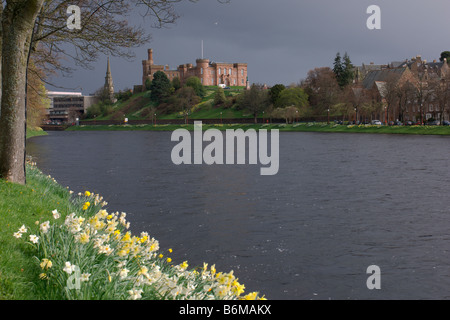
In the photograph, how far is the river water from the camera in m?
10.6

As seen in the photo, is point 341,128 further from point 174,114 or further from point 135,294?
point 135,294

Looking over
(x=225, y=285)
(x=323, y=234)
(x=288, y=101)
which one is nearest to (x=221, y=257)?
(x=323, y=234)

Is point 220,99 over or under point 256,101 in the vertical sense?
over

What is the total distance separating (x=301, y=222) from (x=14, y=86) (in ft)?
32.2

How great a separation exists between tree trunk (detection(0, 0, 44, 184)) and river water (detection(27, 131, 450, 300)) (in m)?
4.31

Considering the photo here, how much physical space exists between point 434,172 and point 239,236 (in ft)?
63.5

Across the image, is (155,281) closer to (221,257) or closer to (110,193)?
(221,257)

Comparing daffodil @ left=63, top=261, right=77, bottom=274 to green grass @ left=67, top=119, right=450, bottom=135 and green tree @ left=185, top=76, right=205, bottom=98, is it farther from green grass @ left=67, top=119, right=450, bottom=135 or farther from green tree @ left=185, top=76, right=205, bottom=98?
green tree @ left=185, top=76, right=205, bottom=98

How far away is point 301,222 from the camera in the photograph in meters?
15.9

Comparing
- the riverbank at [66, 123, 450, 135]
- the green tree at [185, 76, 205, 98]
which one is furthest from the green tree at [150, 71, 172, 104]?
the riverbank at [66, 123, 450, 135]

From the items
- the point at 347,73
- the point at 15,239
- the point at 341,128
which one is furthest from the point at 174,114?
the point at 15,239

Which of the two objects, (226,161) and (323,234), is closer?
(323,234)

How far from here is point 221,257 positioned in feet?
39.4

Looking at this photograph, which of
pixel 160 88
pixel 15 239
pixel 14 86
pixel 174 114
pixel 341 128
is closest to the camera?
pixel 15 239
